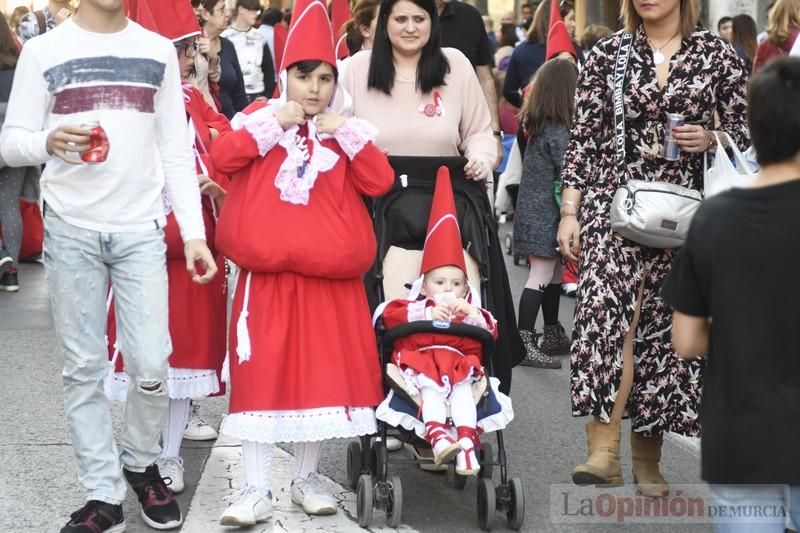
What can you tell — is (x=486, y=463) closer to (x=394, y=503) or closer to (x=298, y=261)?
(x=394, y=503)

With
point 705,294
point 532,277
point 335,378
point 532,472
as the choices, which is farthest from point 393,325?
point 532,277

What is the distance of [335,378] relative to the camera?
5453 millimetres

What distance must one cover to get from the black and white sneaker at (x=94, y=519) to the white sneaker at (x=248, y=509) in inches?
16.0

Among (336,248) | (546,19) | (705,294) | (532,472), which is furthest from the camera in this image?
(546,19)

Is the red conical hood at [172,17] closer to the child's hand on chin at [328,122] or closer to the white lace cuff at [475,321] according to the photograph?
the child's hand on chin at [328,122]

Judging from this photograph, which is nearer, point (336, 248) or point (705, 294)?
point (705, 294)

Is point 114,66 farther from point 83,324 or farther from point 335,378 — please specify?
point 335,378

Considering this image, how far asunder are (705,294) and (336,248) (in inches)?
81.2

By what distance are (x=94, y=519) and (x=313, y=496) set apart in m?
0.87

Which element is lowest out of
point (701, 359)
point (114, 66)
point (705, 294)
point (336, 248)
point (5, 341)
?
point (5, 341)

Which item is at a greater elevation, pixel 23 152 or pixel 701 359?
pixel 23 152

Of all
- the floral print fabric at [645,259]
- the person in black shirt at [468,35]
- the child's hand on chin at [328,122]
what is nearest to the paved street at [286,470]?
the floral print fabric at [645,259]

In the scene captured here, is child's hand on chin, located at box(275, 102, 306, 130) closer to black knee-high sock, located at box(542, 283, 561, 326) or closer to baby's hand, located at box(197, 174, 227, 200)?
baby's hand, located at box(197, 174, 227, 200)

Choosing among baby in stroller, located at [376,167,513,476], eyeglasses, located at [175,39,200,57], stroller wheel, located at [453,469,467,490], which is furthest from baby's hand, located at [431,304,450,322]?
eyeglasses, located at [175,39,200,57]
